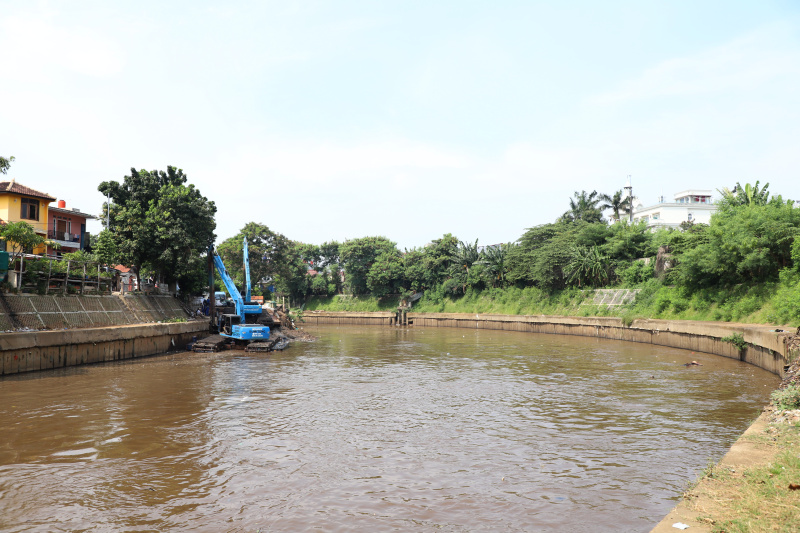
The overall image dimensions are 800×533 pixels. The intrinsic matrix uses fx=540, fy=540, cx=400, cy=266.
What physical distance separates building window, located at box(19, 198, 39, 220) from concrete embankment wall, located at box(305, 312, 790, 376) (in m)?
42.0

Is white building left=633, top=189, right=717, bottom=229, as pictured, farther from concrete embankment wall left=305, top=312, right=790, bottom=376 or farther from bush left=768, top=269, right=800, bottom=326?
bush left=768, top=269, right=800, bottom=326

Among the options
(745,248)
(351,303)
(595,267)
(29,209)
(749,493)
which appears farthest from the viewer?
(351,303)

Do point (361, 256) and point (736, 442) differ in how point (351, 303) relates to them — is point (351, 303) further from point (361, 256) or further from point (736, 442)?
point (736, 442)

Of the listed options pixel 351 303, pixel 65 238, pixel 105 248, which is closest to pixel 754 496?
pixel 105 248

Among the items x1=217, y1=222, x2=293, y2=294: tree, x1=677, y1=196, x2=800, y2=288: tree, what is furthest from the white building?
x1=217, y1=222, x2=293, y2=294: tree

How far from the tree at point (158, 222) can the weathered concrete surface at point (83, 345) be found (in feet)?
17.4

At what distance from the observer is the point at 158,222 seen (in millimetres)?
34562

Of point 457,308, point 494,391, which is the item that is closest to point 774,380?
point 494,391

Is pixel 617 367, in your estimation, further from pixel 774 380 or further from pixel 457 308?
pixel 457 308

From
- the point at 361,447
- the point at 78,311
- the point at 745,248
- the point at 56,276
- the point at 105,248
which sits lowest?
the point at 361,447

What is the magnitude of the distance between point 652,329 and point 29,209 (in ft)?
154

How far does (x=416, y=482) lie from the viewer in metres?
9.86

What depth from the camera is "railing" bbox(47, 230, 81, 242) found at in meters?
45.1

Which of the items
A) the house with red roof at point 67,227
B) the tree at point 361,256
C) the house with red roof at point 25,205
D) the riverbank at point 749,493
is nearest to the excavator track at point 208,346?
the house with red roof at point 25,205
